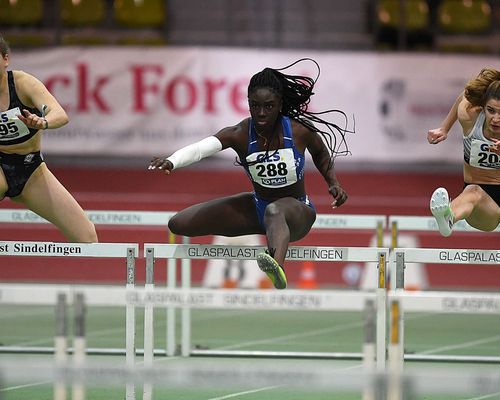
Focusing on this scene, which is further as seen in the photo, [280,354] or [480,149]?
[280,354]

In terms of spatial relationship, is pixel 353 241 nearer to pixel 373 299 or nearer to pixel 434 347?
pixel 434 347

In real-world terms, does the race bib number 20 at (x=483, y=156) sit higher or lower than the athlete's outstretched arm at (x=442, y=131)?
lower

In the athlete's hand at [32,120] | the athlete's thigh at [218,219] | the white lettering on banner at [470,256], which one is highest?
the athlete's hand at [32,120]

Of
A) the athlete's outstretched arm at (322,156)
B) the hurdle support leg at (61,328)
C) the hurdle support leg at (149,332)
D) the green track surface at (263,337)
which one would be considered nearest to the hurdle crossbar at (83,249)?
the hurdle support leg at (149,332)

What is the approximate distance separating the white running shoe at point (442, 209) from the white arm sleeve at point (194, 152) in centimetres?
150

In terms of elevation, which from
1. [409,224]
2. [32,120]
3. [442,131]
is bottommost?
[409,224]

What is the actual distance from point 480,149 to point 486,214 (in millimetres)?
460

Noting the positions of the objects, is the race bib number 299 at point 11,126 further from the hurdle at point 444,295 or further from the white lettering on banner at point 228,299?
the white lettering on banner at point 228,299

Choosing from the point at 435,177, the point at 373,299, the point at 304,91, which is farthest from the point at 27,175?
the point at 435,177

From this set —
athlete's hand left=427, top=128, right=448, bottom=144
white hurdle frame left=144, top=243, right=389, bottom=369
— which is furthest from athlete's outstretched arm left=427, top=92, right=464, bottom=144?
white hurdle frame left=144, top=243, right=389, bottom=369

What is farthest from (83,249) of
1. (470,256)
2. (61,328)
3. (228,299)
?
(470,256)

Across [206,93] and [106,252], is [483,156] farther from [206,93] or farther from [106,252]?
[206,93]

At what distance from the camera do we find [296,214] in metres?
7.35

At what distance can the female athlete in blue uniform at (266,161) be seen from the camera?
743cm
